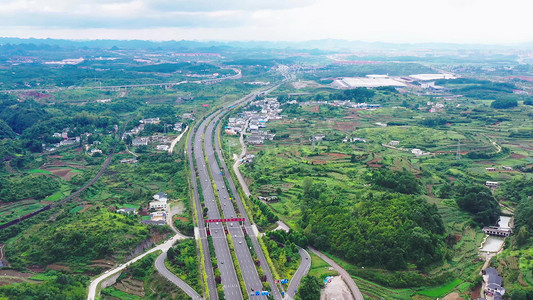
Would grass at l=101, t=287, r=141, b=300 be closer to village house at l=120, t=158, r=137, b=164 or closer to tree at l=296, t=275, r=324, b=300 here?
tree at l=296, t=275, r=324, b=300

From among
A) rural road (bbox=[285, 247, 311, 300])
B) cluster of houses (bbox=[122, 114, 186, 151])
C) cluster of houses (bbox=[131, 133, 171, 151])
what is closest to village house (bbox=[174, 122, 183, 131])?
cluster of houses (bbox=[122, 114, 186, 151])

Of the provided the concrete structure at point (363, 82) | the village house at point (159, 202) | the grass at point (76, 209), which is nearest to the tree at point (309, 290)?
the village house at point (159, 202)

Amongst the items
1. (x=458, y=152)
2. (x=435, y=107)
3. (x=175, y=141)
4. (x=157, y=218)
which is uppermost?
(x=435, y=107)

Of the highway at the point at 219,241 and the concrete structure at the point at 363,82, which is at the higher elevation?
the concrete structure at the point at 363,82

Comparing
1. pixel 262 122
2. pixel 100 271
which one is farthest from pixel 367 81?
pixel 100 271

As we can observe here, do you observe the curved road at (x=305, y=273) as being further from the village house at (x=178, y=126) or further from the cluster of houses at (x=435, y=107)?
the cluster of houses at (x=435, y=107)

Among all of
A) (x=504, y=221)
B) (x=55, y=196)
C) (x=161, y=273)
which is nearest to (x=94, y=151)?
(x=55, y=196)

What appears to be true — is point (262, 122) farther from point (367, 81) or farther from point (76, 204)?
point (367, 81)

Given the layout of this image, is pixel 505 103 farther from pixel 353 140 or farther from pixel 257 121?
pixel 257 121
